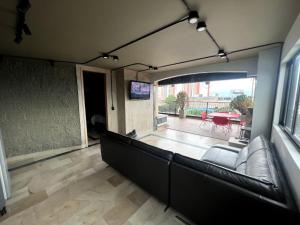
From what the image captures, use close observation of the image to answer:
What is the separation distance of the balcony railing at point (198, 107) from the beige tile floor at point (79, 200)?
22.2 feet

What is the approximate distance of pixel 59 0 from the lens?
1.19 meters

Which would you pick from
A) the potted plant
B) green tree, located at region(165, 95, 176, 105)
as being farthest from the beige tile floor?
green tree, located at region(165, 95, 176, 105)

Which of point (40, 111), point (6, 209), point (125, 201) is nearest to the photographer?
point (6, 209)

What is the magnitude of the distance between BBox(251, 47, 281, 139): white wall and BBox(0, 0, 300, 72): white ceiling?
0.46 meters

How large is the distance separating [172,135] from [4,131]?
174 inches

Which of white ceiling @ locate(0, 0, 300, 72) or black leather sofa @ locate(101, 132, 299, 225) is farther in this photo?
white ceiling @ locate(0, 0, 300, 72)

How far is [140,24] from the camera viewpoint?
5.26ft

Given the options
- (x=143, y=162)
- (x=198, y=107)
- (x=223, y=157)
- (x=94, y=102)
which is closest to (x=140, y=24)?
(x=143, y=162)

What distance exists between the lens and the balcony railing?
7301 mm

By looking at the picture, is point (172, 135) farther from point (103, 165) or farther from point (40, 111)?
point (40, 111)

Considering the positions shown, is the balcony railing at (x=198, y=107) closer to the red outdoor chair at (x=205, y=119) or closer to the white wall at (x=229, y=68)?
the red outdoor chair at (x=205, y=119)

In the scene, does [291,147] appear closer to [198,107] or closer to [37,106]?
[37,106]

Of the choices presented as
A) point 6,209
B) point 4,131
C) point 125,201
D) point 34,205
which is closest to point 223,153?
point 125,201

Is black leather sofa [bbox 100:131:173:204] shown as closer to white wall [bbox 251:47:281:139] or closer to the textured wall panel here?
the textured wall panel
